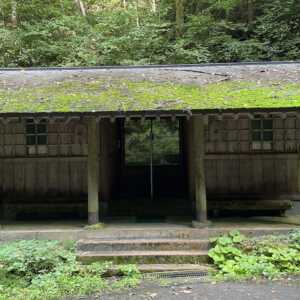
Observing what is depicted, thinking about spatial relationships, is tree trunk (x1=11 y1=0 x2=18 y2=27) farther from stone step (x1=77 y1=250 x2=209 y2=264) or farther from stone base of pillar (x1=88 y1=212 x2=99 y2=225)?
stone step (x1=77 y1=250 x2=209 y2=264)

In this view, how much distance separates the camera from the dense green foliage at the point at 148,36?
707 inches

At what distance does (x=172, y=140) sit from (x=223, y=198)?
9704 mm

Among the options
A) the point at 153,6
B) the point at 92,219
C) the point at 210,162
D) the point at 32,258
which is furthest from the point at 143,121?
the point at 153,6

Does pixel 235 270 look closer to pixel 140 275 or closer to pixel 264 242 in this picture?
pixel 264 242

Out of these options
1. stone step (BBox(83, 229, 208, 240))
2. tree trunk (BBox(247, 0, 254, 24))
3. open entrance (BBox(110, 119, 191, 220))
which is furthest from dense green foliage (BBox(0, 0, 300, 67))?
stone step (BBox(83, 229, 208, 240))

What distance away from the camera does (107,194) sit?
33.5ft

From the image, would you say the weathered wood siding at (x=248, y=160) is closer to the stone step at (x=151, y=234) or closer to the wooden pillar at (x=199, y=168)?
the wooden pillar at (x=199, y=168)

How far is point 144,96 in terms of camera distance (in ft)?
26.5

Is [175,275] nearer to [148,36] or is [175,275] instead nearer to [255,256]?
[255,256]

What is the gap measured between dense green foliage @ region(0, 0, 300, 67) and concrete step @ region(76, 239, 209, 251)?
37.0ft

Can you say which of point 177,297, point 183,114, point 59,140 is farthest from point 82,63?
point 177,297

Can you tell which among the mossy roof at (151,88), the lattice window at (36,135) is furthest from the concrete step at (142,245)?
the lattice window at (36,135)

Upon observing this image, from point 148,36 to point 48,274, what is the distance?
14.2 meters

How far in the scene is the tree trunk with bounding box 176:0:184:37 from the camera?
798 inches
